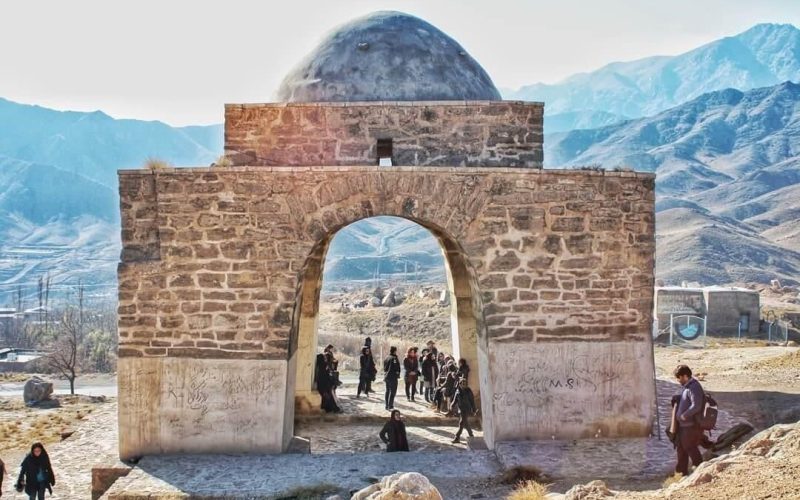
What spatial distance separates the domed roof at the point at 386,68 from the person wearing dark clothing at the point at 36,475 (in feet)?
17.9

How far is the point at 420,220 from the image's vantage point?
8328 millimetres

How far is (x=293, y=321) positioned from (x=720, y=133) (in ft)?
420

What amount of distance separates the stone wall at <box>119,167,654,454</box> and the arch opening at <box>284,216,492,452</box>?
345mm

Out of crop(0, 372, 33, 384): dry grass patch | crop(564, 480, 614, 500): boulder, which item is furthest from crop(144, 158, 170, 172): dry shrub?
crop(0, 372, 33, 384): dry grass patch

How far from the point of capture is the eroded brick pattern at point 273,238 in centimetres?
808

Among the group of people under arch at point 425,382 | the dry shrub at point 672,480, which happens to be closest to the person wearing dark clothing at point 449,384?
the group of people under arch at point 425,382

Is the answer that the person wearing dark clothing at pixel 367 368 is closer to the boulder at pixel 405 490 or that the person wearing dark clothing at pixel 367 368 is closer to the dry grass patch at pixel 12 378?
the boulder at pixel 405 490

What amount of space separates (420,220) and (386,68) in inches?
104

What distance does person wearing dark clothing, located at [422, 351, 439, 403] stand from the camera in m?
12.4

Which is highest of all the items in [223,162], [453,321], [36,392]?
[223,162]

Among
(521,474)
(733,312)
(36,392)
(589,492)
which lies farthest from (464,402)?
(733,312)

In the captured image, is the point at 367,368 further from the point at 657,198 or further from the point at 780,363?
the point at 657,198

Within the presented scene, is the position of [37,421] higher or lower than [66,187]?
lower

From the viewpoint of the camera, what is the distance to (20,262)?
10519 cm
